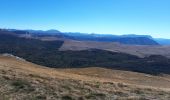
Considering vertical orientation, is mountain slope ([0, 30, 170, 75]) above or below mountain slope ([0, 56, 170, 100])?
below

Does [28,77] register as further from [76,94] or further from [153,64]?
[153,64]

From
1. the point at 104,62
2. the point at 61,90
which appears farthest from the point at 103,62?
the point at 61,90

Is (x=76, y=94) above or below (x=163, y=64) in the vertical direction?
above

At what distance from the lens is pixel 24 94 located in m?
19.7

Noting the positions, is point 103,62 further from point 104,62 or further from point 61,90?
point 61,90

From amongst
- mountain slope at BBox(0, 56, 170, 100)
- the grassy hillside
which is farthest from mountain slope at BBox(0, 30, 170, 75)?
mountain slope at BBox(0, 56, 170, 100)

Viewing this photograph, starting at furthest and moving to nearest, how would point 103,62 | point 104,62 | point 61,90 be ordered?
point 103,62 < point 104,62 < point 61,90

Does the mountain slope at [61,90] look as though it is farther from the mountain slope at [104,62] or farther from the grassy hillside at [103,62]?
the grassy hillside at [103,62]

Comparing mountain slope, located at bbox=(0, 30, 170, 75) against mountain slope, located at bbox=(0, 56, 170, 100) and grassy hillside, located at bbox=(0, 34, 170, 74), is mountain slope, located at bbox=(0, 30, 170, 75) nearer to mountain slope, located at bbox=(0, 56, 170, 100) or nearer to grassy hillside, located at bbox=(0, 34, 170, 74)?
grassy hillside, located at bbox=(0, 34, 170, 74)

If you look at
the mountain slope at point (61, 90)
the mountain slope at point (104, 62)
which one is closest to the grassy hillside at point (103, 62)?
the mountain slope at point (104, 62)

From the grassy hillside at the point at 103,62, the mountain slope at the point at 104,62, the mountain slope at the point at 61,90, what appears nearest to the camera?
the mountain slope at the point at 61,90

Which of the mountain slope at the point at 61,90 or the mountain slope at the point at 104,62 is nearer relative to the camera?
the mountain slope at the point at 61,90

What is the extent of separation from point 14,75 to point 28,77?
42.8 inches

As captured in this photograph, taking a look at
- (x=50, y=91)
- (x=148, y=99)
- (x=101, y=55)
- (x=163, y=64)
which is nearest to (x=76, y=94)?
(x=50, y=91)
